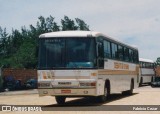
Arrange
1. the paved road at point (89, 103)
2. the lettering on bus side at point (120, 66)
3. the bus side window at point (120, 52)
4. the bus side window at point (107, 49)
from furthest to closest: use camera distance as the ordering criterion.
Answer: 1. the bus side window at point (120, 52)
2. the lettering on bus side at point (120, 66)
3. the bus side window at point (107, 49)
4. the paved road at point (89, 103)

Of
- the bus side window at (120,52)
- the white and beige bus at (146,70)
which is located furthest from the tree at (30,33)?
the bus side window at (120,52)

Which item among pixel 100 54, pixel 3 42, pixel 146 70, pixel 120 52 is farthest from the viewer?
pixel 3 42

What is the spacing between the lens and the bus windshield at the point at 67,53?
1930cm

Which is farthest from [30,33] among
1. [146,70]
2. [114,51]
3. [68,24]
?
[114,51]

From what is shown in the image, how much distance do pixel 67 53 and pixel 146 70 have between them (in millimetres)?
31577

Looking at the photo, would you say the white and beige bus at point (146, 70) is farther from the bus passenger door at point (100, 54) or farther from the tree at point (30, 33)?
the tree at point (30, 33)

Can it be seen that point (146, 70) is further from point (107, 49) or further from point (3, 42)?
point (3, 42)

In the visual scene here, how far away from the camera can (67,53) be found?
19.4 meters

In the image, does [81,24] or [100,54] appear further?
[81,24]

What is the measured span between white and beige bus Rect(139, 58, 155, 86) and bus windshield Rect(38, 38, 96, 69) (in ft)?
91.4

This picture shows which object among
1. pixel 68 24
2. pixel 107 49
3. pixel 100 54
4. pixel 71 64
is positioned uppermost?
pixel 68 24

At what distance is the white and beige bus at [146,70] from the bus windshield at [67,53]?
1097 inches

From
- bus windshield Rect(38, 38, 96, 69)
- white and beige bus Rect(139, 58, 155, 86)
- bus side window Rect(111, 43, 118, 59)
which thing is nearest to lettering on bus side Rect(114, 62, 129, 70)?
bus side window Rect(111, 43, 118, 59)

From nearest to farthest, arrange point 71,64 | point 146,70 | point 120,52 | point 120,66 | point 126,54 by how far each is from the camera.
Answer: point 71,64
point 120,66
point 120,52
point 126,54
point 146,70
